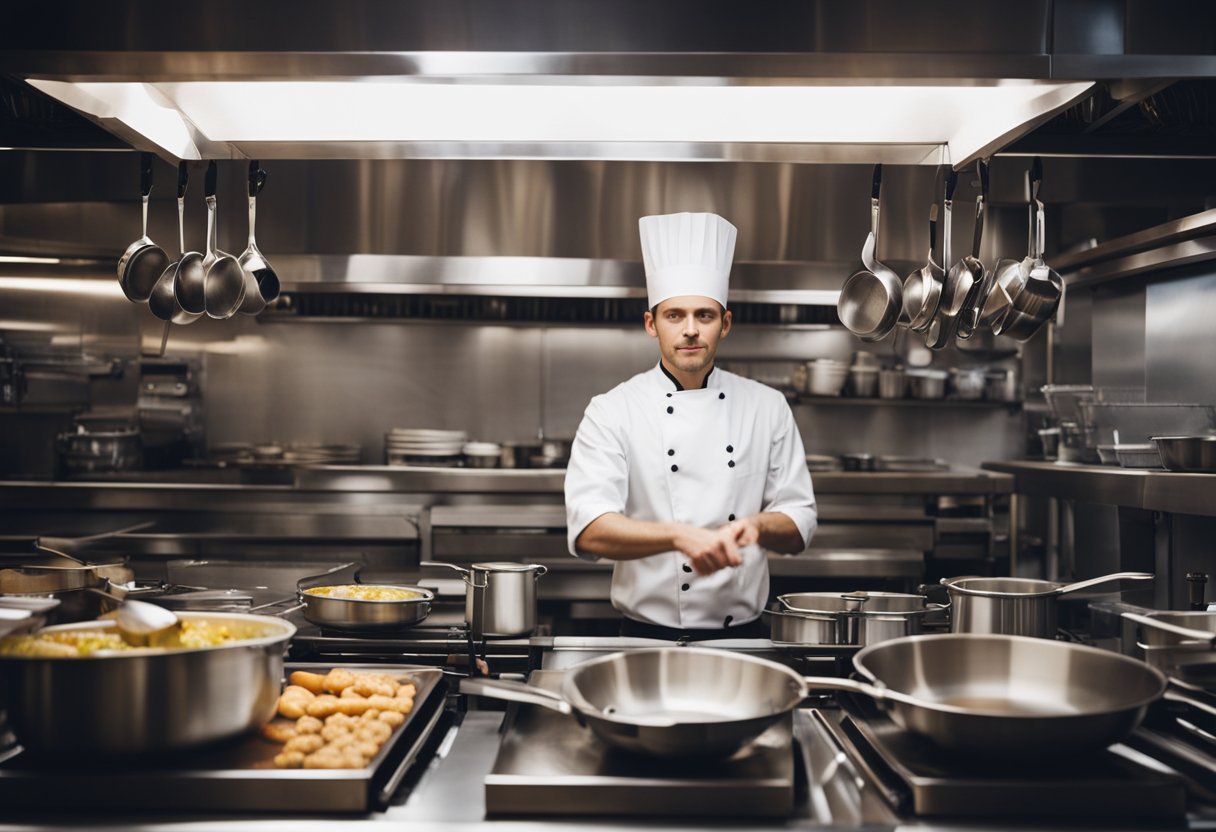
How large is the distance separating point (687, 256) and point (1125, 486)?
2.02 metres

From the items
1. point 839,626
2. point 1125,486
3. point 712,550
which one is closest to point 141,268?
point 712,550

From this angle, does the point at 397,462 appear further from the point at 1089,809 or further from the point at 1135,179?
the point at 1089,809

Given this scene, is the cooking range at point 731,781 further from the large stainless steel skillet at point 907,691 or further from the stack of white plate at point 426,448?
the stack of white plate at point 426,448

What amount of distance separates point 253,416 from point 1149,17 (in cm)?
498

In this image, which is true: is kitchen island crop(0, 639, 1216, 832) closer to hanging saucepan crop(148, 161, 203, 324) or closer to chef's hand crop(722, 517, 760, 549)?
chef's hand crop(722, 517, 760, 549)

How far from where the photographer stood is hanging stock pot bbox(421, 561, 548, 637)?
1.88 m

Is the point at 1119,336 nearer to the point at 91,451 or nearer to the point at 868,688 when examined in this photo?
the point at 868,688

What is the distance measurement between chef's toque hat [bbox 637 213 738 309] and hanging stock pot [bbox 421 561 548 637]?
938 millimetres

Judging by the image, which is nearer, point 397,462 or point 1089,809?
point 1089,809

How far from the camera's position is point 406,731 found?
1.45m

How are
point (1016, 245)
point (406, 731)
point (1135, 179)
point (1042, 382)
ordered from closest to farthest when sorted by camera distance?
point (406, 731) < point (1135, 179) < point (1016, 245) < point (1042, 382)

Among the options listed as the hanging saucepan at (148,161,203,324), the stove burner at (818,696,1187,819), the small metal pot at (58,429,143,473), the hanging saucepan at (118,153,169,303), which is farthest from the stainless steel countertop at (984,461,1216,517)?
the small metal pot at (58,429,143,473)

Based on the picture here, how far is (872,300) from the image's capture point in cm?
277

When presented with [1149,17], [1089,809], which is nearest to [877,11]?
[1149,17]
